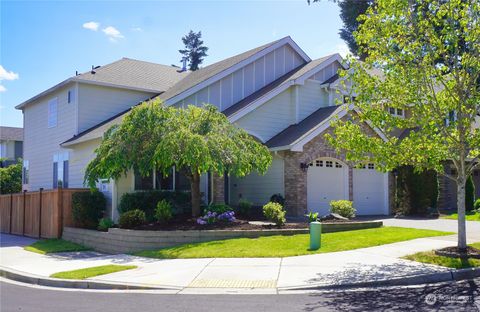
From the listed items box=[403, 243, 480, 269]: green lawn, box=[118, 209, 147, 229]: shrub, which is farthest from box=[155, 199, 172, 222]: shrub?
box=[403, 243, 480, 269]: green lawn

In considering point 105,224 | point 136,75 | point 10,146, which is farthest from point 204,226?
point 10,146

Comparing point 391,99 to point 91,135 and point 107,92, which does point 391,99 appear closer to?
point 91,135

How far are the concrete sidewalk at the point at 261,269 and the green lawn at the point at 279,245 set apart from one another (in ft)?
1.37

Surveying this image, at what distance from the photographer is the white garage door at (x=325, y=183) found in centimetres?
→ 2134

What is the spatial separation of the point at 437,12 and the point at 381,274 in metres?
6.14

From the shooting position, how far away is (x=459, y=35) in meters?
11.6

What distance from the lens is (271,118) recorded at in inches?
899

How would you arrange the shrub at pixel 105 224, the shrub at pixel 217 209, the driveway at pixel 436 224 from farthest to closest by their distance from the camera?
the shrub at pixel 105 224, the shrub at pixel 217 209, the driveway at pixel 436 224

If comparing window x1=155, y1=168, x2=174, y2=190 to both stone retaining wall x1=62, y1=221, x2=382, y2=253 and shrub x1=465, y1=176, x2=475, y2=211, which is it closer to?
stone retaining wall x1=62, y1=221, x2=382, y2=253

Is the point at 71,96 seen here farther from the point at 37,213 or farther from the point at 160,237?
the point at 160,237

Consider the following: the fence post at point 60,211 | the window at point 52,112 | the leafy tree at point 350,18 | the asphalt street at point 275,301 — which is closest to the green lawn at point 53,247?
the fence post at point 60,211

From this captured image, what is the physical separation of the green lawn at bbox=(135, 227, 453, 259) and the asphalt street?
12.1ft

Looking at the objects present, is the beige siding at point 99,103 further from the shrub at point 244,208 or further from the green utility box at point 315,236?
the green utility box at point 315,236

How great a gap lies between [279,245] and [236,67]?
12.4m
